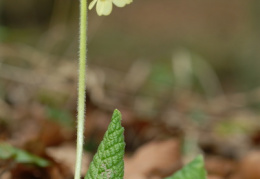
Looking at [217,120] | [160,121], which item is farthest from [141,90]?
[160,121]

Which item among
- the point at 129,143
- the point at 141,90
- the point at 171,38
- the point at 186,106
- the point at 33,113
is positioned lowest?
the point at 129,143

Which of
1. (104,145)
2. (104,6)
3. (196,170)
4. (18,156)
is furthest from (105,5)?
(18,156)

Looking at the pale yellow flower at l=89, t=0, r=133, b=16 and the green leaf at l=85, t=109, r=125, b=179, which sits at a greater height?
the pale yellow flower at l=89, t=0, r=133, b=16

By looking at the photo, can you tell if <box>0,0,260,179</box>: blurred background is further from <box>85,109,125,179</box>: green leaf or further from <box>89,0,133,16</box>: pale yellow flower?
<box>89,0,133,16</box>: pale yellow flower

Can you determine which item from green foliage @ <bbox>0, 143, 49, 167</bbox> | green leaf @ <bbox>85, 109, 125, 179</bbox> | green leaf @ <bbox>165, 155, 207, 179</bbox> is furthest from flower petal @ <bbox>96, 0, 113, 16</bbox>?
green foliage @ <bbox>0, 143, 49, 167</bbox>

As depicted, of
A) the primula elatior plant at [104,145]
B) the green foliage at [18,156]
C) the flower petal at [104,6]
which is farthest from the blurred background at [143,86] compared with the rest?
the flower petal at [104,6]

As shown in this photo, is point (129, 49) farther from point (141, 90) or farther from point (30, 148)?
point (30, 148)

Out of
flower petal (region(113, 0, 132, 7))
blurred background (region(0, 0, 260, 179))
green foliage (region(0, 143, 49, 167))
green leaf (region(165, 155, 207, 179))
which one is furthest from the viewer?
blurred background (region(0, 0, 260, 179))

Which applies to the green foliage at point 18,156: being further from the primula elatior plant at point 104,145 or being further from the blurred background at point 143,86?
the primula elatior plant at point 104,145
